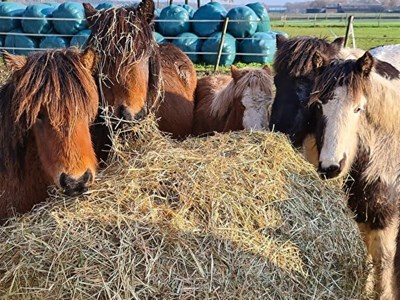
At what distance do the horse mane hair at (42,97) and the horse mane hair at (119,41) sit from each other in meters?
0.55

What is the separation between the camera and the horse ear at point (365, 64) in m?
3.97

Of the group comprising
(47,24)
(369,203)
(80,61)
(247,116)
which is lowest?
(47,24)

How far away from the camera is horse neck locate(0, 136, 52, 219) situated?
11.3ft

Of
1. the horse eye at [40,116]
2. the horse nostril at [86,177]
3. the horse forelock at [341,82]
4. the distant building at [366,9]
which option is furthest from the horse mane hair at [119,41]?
the distant building at [366,9]

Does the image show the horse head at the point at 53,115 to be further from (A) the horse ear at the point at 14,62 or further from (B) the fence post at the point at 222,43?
(B) the fence post at the point at 222,43

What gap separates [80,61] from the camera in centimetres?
343

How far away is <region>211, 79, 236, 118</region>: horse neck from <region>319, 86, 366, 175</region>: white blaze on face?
1.35 meters

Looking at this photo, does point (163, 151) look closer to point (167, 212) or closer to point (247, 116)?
point (167, 212)

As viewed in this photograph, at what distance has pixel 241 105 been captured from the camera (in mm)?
4973

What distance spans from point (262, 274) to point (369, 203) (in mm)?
1527

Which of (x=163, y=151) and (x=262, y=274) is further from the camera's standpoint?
(x=163, y=151)

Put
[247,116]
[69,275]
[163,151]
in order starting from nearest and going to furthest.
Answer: [69,275] < [163,151] < [247,116]

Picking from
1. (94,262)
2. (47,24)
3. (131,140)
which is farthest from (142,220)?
(47,24)

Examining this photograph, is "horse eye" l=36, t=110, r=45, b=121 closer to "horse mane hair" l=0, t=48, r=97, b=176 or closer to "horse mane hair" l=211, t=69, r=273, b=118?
"horse mane hair" l=0, t=48, r=97, b=176
